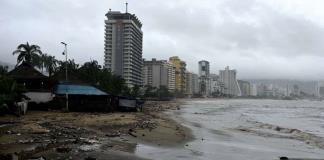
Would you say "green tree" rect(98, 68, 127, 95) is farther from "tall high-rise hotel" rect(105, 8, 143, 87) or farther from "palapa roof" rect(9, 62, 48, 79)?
"tall high-rise hotel" rect(105, 8, 143, 87)

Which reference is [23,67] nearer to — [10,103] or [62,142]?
[10,103]

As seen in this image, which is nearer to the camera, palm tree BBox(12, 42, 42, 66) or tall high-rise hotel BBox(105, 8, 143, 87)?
palm tree BBox(12, 42, 42, 66)

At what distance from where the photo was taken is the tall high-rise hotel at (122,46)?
164 m

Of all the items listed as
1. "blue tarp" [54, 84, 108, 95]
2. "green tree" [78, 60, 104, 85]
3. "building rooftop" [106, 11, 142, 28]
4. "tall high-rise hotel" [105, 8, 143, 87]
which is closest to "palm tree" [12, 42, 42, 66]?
"green tree" [78, 60, 104, 85]

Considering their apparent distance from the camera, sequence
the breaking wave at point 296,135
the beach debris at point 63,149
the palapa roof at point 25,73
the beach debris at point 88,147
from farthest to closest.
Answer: the palapa roof at point 25,73, the breaking wave at point 296,135, the beach debris at point 88,147, the beach debris at point 63,149

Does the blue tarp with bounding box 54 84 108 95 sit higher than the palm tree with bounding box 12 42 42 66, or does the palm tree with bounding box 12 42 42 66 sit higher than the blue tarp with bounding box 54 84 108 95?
the palm tree with bounding box 12 42 42 66

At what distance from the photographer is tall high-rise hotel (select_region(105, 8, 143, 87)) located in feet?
537

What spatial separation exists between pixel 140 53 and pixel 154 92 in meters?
25.0

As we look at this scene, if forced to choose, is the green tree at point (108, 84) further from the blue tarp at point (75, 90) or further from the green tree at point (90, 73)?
the blue tarp at point (75, 90)

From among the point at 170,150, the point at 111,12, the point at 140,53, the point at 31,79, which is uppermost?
the point at 111,12

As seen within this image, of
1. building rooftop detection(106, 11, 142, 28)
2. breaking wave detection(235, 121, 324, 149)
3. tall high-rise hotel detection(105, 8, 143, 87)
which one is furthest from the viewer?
building rooftop detection(106, 11, 142, 28)

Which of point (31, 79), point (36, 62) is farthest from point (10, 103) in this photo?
point (36, 62)

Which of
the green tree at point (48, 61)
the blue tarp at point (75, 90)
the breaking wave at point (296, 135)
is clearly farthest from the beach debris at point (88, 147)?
Answer: the green tree at point (48, 61)

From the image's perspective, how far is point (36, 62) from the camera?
3155 inches
